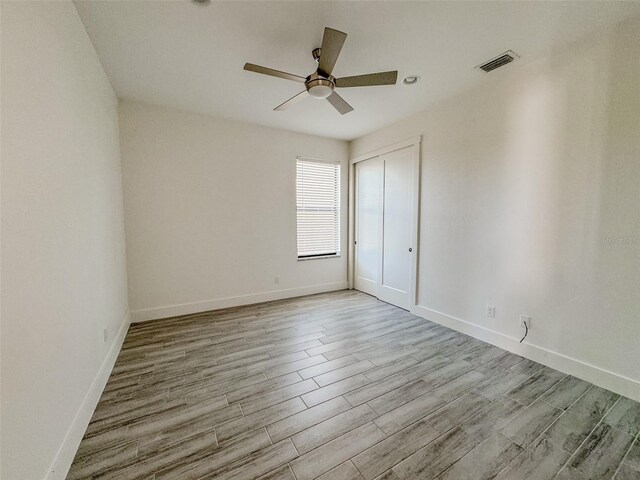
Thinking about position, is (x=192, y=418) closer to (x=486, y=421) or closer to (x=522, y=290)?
(x=486, y=421)

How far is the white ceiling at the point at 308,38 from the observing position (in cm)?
172

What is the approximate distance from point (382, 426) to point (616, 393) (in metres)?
1.83

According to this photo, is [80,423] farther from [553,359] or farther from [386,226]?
[386,226]

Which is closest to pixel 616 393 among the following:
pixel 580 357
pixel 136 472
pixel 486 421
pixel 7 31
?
pixel 580 357

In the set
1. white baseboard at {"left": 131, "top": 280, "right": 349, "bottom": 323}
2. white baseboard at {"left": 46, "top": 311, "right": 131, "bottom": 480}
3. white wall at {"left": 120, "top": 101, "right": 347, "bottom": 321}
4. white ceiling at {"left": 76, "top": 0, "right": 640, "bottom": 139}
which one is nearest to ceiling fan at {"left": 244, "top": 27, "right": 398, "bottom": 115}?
white ceiling at {"left": 76, "top": 0, "right": 640, "bottom": 139}

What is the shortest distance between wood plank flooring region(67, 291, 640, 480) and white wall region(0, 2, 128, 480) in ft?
1.12

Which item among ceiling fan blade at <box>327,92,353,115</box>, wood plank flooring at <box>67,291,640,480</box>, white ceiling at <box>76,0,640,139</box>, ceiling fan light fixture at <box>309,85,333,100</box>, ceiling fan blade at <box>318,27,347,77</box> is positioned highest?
white ceiling at <box>76,0,640,139</box>

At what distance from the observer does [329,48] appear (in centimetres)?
172

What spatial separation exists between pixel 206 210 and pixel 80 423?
256cm

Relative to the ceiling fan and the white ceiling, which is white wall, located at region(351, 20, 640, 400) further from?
the ceiling fan

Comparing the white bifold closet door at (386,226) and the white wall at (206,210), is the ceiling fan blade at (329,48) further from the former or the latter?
the white wall at (206,210)

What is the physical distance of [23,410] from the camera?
1033 millimetres

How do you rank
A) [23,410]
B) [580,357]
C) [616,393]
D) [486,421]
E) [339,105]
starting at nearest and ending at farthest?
[23,410]
[486,421]
[616,393]
[580,357]
[339,105]

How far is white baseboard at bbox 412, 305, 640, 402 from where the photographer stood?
→ 1894mm
